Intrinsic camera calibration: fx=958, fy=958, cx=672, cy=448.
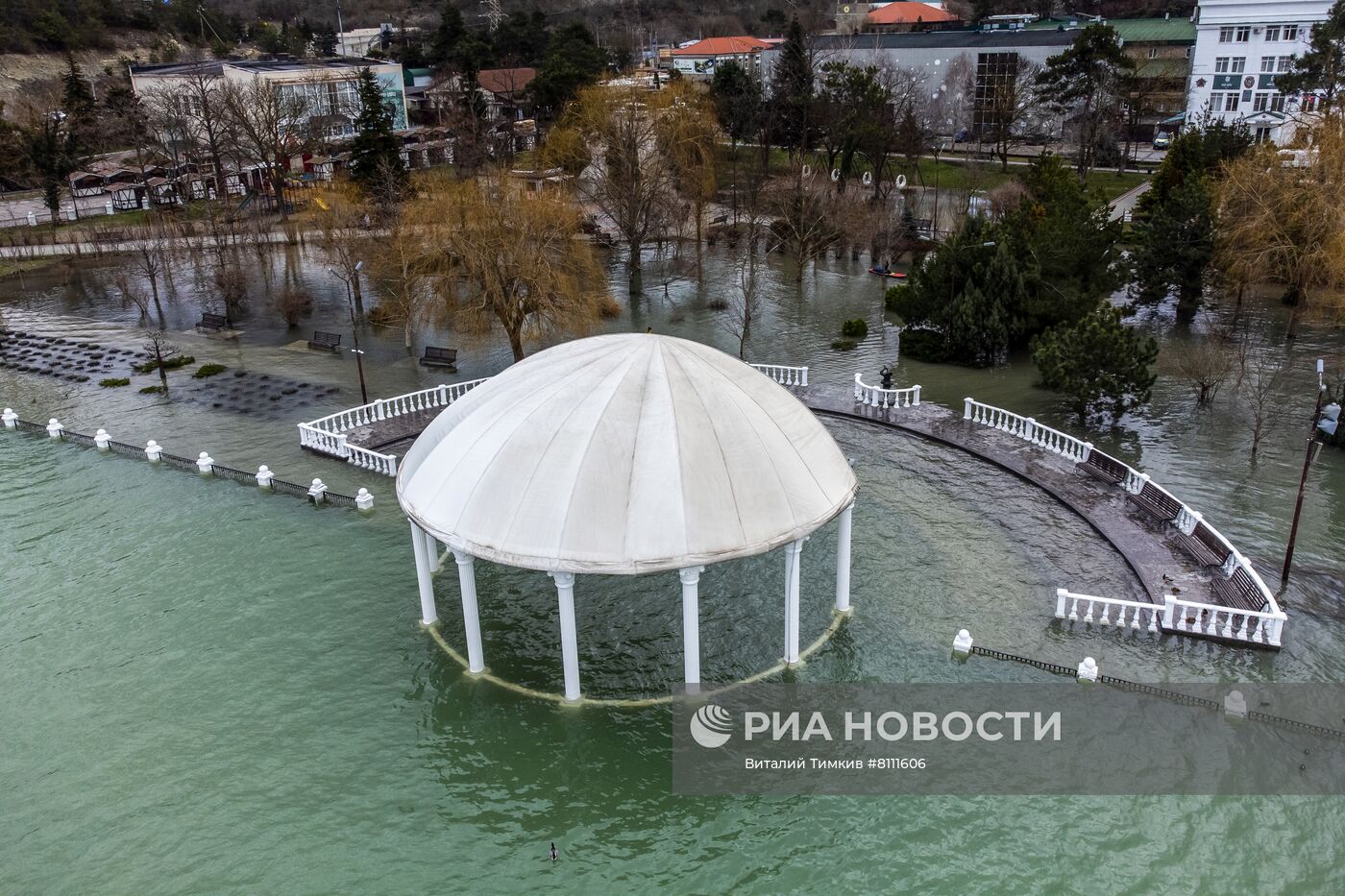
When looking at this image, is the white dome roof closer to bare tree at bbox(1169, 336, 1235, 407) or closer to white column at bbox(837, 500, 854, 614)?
white column at bbox(837, 500, 854, 614)

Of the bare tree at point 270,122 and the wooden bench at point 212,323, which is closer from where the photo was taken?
the wooden bench at point 212,323

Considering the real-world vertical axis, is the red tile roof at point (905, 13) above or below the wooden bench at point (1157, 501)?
above

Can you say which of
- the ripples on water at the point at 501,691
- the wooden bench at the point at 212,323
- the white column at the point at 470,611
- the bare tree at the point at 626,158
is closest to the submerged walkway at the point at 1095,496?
the ripples on water at the point at 501,691

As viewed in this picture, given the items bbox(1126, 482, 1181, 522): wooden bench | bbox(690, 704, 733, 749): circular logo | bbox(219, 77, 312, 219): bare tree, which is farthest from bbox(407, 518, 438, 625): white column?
bbox(219, 77, 312, 219): bare tree

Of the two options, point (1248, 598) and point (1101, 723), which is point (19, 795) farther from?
point (1248, 598)

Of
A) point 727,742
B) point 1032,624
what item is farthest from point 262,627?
point 1032,624

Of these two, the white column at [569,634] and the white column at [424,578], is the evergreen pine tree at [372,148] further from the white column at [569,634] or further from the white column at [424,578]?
the white column at [569,634]

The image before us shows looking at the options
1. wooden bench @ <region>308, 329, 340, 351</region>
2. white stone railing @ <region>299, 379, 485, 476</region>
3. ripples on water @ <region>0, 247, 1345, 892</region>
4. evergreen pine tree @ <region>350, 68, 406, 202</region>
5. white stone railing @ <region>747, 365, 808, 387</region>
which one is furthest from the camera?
evergreen pine tree @ <region>350, 68, 406, 202</region>
